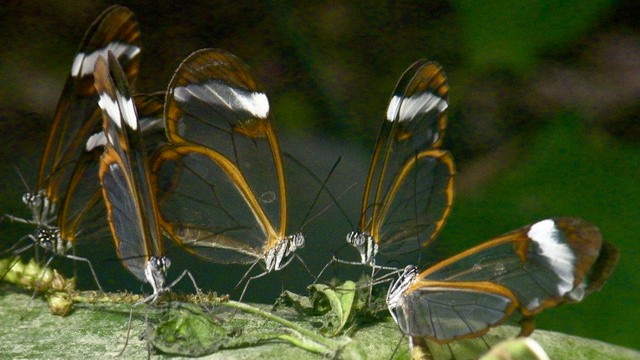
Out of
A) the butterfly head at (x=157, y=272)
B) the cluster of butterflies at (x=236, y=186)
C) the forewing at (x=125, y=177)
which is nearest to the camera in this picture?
the cluster of butterflies at (x=236, y=186)

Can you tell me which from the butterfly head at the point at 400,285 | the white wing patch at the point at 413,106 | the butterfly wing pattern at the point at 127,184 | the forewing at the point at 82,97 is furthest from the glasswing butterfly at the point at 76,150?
the butterfly head at the point at 400,285

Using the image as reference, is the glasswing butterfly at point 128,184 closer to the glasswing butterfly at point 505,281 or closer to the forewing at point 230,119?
the forewing at point 230,119

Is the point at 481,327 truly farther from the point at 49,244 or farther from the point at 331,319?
the point at 49,244

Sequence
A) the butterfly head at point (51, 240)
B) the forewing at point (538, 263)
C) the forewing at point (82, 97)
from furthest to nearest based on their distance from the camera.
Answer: the butterfly head at point (51, 240) → the forewing at point (82, 97) → the forewing at point (538, 263)

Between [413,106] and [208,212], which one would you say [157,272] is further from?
[413,106]

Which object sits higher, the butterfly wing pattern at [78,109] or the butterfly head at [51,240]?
the butterfly wing pattern at [78,109]

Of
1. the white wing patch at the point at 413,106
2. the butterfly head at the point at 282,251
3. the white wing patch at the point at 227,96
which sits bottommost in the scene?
the butterfly head at the point at 282,251

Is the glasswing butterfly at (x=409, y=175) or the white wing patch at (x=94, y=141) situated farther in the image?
the white wing patch at (x=94, y=141)
